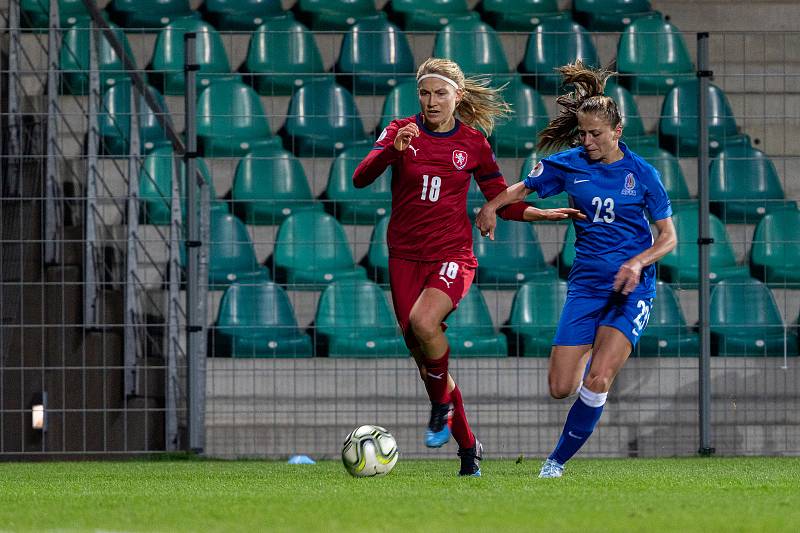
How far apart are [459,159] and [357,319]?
2960 mm

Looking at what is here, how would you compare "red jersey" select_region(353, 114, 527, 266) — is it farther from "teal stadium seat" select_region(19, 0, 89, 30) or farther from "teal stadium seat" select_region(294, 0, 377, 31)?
"teal stadium seat" select_region(294, 0, 377, 31)

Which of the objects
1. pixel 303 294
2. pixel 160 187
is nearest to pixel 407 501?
pixel 303 294

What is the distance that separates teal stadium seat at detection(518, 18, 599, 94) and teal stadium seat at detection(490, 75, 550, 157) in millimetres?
138

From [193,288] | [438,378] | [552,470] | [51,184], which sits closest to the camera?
[552,470]

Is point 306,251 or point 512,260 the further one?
point 306,251

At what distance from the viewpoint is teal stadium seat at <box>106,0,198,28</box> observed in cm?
1128

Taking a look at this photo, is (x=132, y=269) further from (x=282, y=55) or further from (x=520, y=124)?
(x=520, y=124)

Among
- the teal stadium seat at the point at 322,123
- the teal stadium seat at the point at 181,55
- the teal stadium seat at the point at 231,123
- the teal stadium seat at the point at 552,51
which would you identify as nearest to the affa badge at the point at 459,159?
the teal stadium seat at the point at 322,123

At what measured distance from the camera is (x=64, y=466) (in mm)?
7668

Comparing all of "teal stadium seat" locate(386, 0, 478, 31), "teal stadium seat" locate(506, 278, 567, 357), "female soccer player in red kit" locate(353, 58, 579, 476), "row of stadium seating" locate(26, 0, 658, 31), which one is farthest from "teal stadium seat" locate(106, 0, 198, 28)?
"female soccer player in red kit" locate(353, 58, 579, 476)

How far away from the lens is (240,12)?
37.5 ft

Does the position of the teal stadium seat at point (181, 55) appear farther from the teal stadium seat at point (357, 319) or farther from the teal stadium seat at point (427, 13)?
the teal stadium seat at point (357, 319)

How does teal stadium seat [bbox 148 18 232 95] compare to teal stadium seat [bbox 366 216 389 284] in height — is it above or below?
above

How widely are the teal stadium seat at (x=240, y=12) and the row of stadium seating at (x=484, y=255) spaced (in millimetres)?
2381
